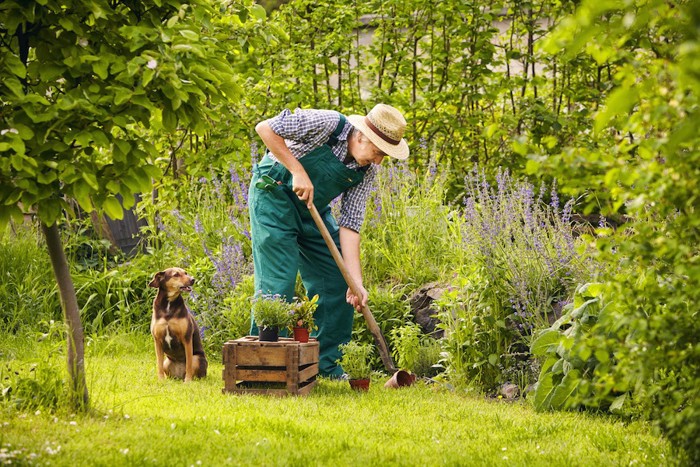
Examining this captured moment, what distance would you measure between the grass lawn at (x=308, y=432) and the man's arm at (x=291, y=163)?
1.16 m

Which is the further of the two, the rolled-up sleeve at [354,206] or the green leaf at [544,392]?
the rolled-up sleeve at [354,206]

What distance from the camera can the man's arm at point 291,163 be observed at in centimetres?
502

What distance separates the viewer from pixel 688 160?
2439 millimetres

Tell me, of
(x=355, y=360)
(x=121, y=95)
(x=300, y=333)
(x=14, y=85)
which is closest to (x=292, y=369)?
(x=300, y=333)

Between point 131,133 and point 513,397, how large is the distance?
110 inches

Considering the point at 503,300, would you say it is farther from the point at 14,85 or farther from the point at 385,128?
the point at 14,85

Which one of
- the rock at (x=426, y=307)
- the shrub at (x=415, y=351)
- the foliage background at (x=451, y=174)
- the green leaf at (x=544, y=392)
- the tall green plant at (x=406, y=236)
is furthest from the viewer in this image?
the tall green plant at (x=406, y=236)

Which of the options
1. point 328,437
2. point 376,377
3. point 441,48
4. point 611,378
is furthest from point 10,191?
point 441,48

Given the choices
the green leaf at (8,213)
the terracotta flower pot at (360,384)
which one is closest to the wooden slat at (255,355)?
the terracotta flower pot at (360,384)

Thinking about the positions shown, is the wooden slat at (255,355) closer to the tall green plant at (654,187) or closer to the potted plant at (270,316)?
the potted plant at (270,316)

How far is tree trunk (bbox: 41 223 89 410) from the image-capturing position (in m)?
3.91

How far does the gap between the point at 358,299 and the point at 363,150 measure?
35.5 inches

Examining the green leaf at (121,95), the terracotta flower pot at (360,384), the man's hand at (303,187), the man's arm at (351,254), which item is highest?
the green leaf at (121,95)

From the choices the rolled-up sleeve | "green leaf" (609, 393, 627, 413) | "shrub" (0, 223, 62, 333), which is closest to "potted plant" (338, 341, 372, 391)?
the rolled-up sleeve
